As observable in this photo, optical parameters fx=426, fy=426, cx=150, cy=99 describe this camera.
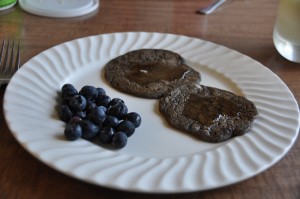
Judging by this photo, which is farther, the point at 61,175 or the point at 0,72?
the point at 0,72

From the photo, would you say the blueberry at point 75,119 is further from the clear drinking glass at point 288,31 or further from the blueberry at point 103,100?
the clear drinking glass at point 288,31

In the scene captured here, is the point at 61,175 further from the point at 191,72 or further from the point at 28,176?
the point at 191,72

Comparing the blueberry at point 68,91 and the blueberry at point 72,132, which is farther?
the blueberry at point 68,91

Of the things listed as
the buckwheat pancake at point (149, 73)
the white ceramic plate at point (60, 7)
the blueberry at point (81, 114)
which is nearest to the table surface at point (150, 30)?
the white ceramic plate at point (60, 7)

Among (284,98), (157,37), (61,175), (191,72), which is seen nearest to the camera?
(61,175)

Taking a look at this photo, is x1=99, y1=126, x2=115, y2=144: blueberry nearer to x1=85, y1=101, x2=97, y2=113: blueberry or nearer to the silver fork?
x1=85, y1=101, x2=97, y2=113: blueberry

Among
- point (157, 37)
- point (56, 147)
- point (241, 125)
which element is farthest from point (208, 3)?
point (56, 147)

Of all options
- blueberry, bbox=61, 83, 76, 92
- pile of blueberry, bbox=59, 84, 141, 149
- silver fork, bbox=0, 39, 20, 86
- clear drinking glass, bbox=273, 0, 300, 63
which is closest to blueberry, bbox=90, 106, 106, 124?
pile of blueberry, bbox=59, 84, 141, 149

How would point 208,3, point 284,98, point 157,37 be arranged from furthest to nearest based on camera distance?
point 208,3 → point 157,37 → point 284,98
